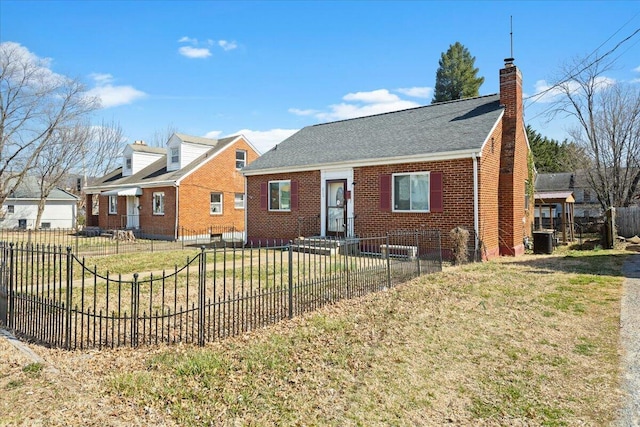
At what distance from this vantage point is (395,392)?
4070 mm

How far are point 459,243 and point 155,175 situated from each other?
20431 mm

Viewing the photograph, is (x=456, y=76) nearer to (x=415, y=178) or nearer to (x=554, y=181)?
(x=554, y=181)

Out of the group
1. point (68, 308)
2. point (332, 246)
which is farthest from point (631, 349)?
point (332, 246)

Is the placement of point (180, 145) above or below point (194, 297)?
above

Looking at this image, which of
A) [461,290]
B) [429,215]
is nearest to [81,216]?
[429,215]

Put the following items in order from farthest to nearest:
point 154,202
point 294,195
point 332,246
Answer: point 154,202
point 294,195
point 332,246

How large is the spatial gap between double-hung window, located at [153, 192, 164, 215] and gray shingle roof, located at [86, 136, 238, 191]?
0.85 m

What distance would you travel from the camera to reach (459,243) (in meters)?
11.7

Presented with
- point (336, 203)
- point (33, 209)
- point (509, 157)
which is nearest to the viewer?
point (509, 157)

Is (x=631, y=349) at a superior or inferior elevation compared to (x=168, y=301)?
inferior

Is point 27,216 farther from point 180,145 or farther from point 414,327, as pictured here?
point 414,327

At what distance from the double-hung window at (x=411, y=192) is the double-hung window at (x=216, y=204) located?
13.6 meters

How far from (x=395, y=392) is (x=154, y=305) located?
514 centimetres

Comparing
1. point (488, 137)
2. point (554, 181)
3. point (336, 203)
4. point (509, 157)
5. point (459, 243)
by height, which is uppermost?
point (554, 181)
